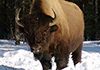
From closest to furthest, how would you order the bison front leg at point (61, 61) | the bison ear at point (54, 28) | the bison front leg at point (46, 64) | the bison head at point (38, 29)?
the bison head at point (38, 29) < the bison ear at point (54, 28) < the bison front leg at point (61, 61) < the bison front leg at point (46, 64)

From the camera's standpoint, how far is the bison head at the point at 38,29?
13.7 ft

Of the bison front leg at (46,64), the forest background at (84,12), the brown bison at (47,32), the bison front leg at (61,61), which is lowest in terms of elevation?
the forest background at (84,12)

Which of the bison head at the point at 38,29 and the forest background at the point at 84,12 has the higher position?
the bison head at the point at 38,29

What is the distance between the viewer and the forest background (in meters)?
22.4

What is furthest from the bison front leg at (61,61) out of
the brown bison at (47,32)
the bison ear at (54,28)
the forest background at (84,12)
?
the forest background at (84,12)

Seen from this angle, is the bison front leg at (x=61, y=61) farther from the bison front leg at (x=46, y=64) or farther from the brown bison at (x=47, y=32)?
the bison front leg at (x=46, y=64)

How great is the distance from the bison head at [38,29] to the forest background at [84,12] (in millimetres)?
14623

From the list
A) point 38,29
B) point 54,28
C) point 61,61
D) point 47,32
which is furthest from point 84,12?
point 38,29

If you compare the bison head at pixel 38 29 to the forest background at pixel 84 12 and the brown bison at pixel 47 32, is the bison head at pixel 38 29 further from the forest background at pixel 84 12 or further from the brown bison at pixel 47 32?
the forest background at pixel 84 12

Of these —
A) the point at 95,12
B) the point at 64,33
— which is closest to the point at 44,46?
Answer: the point at 64,33

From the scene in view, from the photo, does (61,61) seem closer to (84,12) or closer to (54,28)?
(54,28)

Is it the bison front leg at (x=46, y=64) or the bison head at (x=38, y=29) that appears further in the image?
the bison front leg at (x=46, y=64)

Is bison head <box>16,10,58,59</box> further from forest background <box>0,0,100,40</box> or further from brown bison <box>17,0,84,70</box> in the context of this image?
forest background <box>0,0,100,40</box>

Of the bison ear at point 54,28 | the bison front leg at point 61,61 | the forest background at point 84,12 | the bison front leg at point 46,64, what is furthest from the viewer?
the forest background at point 84,12
